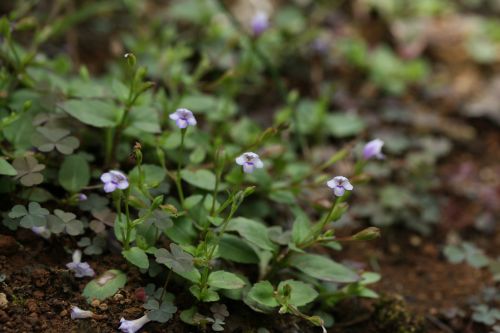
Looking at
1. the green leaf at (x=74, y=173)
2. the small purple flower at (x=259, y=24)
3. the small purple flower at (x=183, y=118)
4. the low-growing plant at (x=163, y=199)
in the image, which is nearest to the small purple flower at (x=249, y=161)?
the low-growing plant at (x=163, y=199)

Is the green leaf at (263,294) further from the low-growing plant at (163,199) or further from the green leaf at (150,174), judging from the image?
the green leaf at (150,174)

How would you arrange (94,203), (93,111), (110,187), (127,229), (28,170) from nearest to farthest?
(110,187) < (127,229) < (28,170) < (94,203) < (93,111)

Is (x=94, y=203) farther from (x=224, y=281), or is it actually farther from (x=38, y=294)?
(x=224, y=281)

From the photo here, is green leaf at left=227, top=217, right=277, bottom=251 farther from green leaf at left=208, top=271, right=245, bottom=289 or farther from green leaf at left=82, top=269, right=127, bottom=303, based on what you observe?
green leaf at left=82, top=269, right=127, bottom=303

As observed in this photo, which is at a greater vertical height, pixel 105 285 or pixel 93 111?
pixel 93 111

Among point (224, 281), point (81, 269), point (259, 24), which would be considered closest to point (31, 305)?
point (81, 269)

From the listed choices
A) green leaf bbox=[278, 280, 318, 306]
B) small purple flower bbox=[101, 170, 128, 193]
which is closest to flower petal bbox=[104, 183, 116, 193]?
small purple flower bbox=[101, 170, 128, 193]
